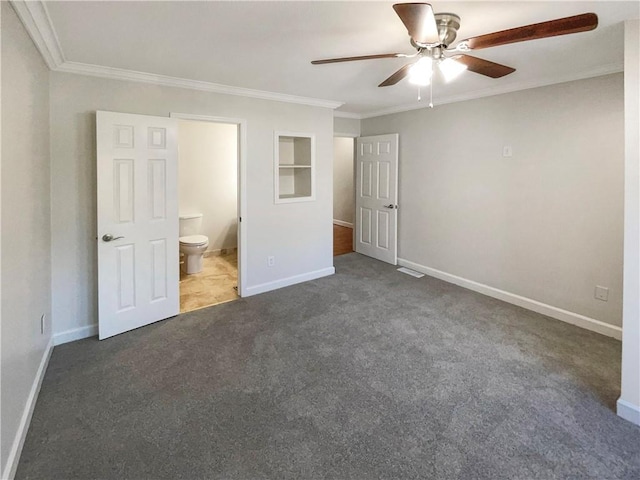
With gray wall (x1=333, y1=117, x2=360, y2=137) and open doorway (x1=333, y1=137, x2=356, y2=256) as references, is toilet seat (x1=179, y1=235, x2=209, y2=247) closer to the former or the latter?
gray wall (x1=333, y1=117, x2=360, y2=137)

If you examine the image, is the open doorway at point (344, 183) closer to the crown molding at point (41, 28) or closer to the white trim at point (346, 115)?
the white trim at point (346, 115)

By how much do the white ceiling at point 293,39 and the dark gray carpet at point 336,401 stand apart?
7.43ft

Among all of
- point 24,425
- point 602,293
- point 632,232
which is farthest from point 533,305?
point 24,425

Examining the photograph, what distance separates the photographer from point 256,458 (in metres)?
1.82

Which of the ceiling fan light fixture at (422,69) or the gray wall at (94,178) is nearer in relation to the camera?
the ceiling fan light fixture at (422,69)

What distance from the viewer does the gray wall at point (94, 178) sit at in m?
2.92

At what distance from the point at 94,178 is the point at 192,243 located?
1.84 meters

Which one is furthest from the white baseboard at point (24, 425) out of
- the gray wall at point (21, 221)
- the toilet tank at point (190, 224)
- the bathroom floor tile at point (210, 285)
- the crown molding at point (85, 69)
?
the toilet tank at point (190, 224)

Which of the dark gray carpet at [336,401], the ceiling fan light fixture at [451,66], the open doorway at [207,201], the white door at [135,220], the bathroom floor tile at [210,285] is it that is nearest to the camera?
the dark gray carpet at [336,401]

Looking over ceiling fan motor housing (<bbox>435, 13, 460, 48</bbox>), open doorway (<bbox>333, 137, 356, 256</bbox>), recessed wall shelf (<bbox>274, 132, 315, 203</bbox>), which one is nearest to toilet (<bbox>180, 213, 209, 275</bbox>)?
recessed wall shelf (<bbox>274, 132, 315, 203</bbox>)

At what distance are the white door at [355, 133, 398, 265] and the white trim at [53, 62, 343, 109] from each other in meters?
1.19

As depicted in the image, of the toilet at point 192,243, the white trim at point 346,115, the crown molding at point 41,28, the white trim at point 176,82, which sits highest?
the white trim at point 346,115

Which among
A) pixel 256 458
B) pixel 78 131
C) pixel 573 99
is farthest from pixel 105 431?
pixel 573 99

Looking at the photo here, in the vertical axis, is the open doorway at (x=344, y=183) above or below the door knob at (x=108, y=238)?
above
